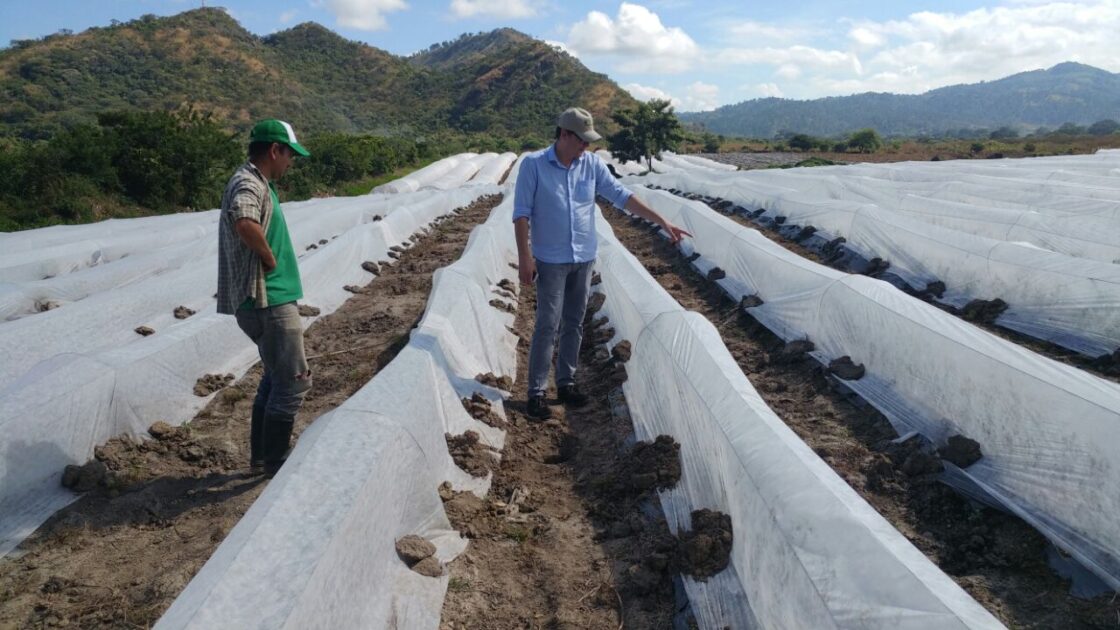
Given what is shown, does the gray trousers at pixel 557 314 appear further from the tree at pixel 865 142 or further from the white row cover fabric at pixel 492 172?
the tree at pixel 865 142

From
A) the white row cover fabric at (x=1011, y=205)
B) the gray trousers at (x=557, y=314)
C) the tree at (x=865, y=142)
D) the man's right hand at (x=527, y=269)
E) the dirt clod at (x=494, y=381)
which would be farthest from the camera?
the tree at (x=865, y=142)

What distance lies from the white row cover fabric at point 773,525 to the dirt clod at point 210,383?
2.99 m

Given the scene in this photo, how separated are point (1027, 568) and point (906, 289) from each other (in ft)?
17.2

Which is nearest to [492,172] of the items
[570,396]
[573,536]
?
[570,396]

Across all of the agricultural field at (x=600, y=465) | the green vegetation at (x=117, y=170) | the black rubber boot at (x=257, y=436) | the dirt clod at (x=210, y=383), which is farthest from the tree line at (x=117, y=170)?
the black rubber boot at (x=257, y=436)

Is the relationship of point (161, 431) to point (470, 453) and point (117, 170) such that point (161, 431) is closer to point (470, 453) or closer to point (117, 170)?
point (470, 453)

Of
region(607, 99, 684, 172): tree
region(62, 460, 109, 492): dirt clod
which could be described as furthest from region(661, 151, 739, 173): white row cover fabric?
region(62, 460, 109, 492): dirt clod

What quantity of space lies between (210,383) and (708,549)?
12.1 feet

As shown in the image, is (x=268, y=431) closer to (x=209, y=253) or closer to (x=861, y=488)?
(x=861, y=488)

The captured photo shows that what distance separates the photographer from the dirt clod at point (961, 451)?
11.2 feet

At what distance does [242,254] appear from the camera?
305cm

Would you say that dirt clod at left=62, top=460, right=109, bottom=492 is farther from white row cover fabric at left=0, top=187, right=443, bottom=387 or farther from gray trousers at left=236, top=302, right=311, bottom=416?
white row cover fabric at left=0, top=187, right=443, bottom=387

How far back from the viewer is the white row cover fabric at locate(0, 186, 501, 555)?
3.13 metres

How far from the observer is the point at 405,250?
10.6m
